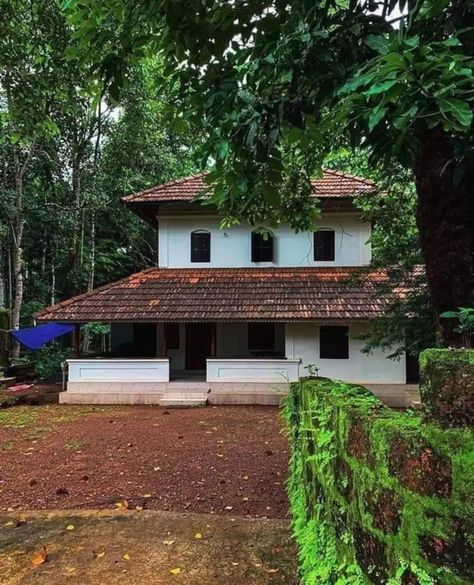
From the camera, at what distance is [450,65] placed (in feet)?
6.70

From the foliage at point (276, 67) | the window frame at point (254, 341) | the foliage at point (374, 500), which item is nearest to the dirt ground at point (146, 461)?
A: the foliage at point (374, 500)

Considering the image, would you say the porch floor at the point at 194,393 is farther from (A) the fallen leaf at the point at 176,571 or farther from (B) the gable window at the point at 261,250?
(A) the fallen leaf at the point at 176,571

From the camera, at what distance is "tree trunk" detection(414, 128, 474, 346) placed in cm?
339

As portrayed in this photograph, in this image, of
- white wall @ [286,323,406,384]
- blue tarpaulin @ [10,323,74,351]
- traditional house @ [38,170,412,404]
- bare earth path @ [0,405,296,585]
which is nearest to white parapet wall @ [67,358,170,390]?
traditional house @ [38,170,412,404]

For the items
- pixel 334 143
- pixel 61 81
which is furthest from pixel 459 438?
pixel 61 81

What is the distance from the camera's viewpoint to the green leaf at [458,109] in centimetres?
201

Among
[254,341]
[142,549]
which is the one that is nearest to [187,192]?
[254,341]

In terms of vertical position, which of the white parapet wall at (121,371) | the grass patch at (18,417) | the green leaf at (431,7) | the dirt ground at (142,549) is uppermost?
the green leaf at (431,7)

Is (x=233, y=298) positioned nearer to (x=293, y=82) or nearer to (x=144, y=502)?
(x=144, y=502)

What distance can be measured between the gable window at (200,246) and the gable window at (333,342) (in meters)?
4.52

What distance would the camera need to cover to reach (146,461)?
7195 millimetres

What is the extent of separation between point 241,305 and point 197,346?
4.26 meters

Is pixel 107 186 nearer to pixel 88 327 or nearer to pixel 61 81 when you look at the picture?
pixel 88 327

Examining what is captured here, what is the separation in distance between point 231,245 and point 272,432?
24.1 ft
